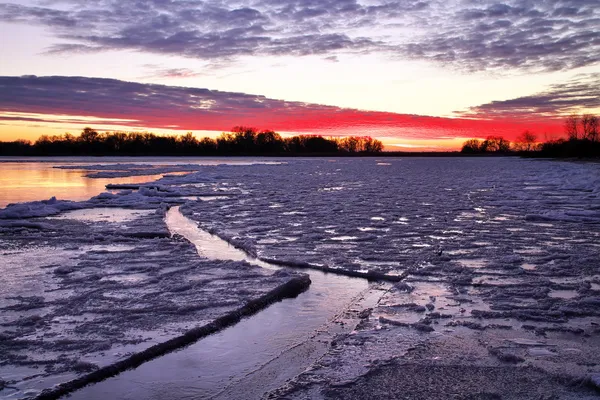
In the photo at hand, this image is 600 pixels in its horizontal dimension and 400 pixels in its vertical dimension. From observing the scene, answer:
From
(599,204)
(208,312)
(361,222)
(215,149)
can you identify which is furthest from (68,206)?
(215,149)

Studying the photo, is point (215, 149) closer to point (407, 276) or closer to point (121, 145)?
point (121, 145)

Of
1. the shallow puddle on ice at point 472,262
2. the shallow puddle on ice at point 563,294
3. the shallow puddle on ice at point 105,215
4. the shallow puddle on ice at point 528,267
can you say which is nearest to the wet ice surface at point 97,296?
the shallow puddle on ice at point 105,215

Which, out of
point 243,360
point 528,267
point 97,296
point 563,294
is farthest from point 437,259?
point 97,296

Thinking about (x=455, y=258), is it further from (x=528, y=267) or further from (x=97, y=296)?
(x=97, y=296)

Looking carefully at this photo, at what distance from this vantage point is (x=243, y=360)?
3.15 metres

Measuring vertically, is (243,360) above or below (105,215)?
below

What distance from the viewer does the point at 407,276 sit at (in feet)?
17.1

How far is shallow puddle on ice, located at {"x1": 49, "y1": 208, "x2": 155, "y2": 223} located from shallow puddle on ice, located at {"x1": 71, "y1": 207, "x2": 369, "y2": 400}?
20.3ft

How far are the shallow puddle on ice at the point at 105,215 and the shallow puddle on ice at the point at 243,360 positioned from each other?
620 centimetres

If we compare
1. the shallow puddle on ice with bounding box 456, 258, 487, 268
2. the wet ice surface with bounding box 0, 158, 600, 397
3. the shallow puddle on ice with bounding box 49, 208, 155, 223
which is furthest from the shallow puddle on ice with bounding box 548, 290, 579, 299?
the shallow puddle on ice with bounding box 49, 208, 155, 223

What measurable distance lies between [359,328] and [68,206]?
9528 mm

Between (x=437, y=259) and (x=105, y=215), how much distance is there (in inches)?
279

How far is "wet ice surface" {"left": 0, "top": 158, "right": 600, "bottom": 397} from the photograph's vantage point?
3301 mm

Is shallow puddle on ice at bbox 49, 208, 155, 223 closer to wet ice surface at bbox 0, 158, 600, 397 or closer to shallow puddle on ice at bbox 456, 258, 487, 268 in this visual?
wet ice surface at bbox 0, 158, 600, 397
